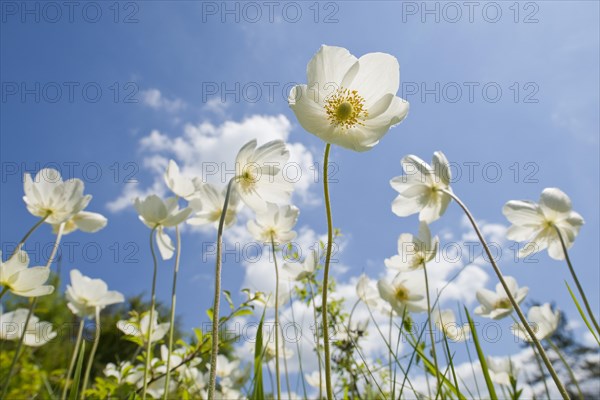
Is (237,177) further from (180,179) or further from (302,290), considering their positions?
(302,290)

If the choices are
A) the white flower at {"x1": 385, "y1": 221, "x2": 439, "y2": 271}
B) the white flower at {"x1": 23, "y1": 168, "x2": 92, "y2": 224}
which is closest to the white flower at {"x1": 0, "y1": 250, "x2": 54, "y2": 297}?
the white flower at {"x1": 23, "y1": 168, "x2": 92, "y2": 224}

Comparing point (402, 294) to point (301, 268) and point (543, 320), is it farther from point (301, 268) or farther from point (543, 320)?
point (543, 320)

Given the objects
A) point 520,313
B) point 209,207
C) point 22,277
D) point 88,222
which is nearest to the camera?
point 520,313

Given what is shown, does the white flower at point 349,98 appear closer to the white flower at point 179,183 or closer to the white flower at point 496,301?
the white flower at point 179,183

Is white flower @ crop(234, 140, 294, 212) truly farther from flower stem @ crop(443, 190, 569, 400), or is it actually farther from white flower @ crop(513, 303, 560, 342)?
white flower @ crop(513, 303, 560, 342)

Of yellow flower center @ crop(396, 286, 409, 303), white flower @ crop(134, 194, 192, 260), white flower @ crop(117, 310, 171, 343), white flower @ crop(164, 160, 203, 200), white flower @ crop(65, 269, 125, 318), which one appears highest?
white flower @ crop(164, 160, 203, 200)

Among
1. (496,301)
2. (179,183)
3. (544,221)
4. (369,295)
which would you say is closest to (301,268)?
(369,295)
